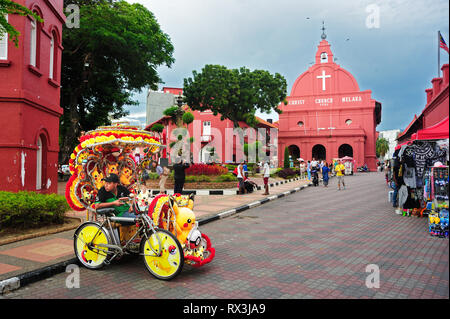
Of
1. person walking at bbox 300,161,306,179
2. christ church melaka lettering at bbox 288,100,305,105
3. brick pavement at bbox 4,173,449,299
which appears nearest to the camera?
brick pavement at bbox 4,173,449,299

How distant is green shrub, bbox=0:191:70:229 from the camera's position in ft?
21.8

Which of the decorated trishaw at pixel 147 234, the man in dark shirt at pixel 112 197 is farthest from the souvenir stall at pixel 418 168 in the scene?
the man in dark shirt at pixel 112 197

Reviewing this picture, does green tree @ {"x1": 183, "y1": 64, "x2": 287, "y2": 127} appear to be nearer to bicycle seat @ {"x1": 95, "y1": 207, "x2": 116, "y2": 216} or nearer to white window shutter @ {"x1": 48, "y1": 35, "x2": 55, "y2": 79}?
white window shutter @ {"x1": 48, "y1": 35, "x2": 55, "y2": 79}

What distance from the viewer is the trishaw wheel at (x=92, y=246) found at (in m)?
5.11

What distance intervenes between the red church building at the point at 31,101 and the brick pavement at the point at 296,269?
5.78 m

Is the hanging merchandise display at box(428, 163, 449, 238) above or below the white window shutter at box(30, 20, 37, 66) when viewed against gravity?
below

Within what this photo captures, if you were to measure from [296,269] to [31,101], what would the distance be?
30.0 ft

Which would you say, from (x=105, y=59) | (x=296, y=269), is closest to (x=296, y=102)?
(x=105, y=59)

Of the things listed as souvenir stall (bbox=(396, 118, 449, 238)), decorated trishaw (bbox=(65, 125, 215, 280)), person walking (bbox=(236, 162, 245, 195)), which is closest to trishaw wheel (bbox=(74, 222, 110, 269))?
decorated trishaw (bbox=(65, 125, 215, 280))

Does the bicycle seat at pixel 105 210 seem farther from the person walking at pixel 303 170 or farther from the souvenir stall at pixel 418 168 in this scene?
the person walking at pixel 303 170

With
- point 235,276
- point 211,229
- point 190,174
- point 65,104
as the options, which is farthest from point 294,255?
point 65,104

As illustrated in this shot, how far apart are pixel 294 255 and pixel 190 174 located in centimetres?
1265

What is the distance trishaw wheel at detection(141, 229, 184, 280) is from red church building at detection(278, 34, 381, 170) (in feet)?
140

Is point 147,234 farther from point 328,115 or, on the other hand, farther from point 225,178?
point 328,115
